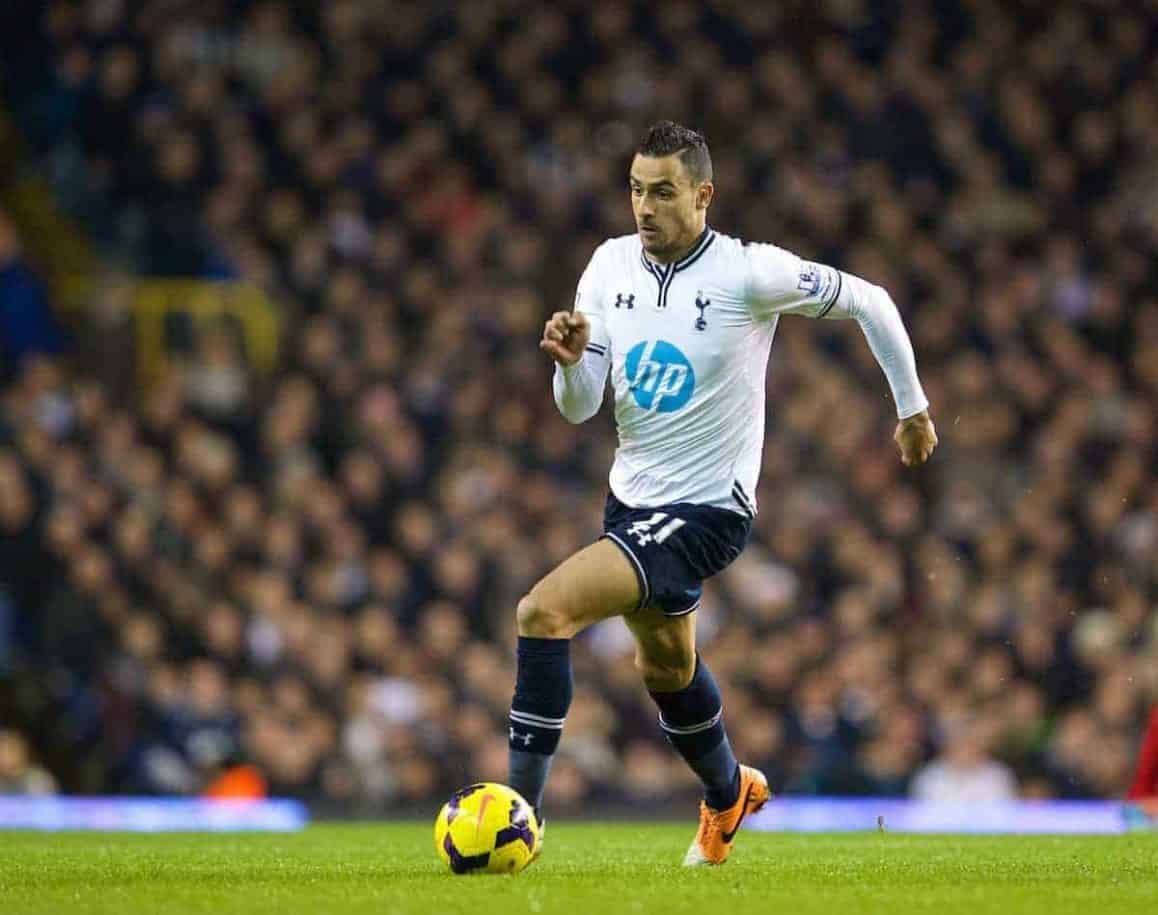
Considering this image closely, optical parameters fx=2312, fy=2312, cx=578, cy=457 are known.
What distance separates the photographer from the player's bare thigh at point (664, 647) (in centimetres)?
761

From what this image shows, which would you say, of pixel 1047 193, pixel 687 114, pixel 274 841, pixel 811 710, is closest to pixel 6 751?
pixel 274 841

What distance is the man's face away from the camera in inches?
295

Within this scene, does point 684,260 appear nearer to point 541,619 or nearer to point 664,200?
point 664,200

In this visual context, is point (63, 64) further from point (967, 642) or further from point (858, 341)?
point (967, 642)

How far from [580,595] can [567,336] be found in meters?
0.80

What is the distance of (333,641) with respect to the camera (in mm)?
14195

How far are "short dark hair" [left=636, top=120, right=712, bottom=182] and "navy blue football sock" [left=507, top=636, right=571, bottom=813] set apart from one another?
5.33 ft

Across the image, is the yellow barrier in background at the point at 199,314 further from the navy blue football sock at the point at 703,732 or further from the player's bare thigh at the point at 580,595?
the player's bare thigh at the point at 580,595

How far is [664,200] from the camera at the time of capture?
7520 mm

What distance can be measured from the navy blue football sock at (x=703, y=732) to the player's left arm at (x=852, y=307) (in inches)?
41.8

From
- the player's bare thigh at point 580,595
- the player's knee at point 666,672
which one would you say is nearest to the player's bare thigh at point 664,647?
the player's knee at point 666,672

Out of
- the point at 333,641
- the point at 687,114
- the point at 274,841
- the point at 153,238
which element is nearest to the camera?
the point at 274,841

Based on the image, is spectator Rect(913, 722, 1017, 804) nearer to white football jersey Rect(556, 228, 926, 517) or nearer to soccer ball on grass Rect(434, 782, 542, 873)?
white football jersey Rect(556, 228, 926, 517)

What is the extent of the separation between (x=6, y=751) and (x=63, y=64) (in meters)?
6.44
